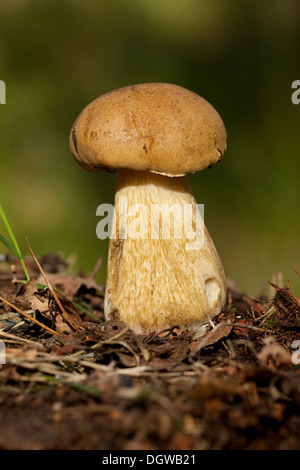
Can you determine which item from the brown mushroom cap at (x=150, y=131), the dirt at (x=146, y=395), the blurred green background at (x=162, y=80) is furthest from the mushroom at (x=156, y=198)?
the blurred green background at (x=162, y=80)

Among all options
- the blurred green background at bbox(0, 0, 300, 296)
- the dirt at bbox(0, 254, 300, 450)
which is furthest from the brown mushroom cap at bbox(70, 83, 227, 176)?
the blurred green background at bbox(0, 0, 300, 296)

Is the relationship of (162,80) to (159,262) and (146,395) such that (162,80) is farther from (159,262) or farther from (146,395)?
(146,395)

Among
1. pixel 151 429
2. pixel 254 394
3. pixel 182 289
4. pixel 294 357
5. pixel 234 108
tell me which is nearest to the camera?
pixel 151 429

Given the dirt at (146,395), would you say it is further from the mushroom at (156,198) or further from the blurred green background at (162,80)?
the blurred green background at (162,80)

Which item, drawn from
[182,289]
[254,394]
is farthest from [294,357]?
[182,289]

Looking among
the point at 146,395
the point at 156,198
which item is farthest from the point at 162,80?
the point at 146,395

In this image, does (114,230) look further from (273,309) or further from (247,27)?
(247,27)

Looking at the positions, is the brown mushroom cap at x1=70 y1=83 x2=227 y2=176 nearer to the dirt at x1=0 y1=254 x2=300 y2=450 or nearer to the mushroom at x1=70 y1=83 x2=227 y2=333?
the mushroom at x1=70 y1=83 x2=227 y2=333
